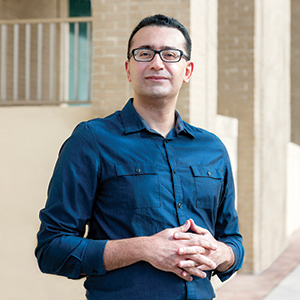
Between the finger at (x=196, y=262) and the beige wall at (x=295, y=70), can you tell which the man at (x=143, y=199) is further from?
the beige wall at (x=295, y=70)

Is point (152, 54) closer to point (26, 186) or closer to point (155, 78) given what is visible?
point (155, 78)

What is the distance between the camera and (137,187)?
2008 millimetres

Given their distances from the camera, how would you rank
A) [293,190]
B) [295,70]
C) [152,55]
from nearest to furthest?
[152,55]
[293,190]
[295,70]

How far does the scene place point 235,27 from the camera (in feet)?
25.7

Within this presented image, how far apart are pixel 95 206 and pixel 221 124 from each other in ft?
16.2

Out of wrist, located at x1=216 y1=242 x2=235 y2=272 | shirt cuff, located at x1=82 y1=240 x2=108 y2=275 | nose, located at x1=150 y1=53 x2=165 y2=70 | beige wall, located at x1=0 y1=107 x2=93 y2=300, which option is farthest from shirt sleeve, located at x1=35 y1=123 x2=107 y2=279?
beige wall, located at x1=0 y1=107 x2=93 y2=300

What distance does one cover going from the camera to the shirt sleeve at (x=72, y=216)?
1.91 metres

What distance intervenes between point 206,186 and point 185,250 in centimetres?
34

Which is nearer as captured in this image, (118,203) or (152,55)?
(118,203)

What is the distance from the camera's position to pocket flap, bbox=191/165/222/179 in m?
2.14

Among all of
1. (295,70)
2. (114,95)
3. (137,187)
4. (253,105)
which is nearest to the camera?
(137,187)

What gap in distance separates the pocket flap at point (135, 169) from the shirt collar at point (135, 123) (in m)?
0.18

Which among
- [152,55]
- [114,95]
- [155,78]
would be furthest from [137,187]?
[114,95]

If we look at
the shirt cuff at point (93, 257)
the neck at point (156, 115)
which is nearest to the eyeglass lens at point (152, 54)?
the neck at point (156, 115)
